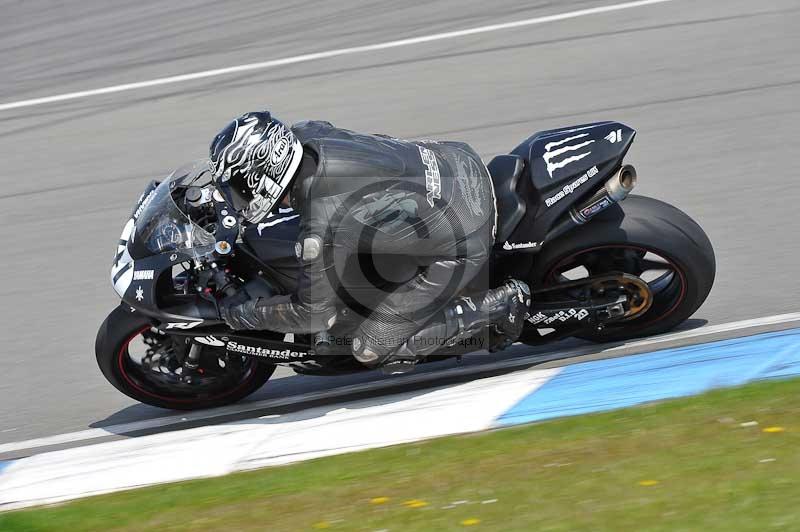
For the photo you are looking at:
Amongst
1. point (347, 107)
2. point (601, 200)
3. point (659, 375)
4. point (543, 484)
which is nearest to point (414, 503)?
point (543, 484)

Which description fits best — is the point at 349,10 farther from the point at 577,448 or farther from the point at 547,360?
the point at 577,448

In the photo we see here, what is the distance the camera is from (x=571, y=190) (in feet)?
18.5

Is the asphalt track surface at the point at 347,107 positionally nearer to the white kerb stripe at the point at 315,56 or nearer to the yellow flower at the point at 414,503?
the white kerb stripe at the point at 315,56

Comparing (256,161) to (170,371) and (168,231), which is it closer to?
(168,231)

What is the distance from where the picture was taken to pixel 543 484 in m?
4.48

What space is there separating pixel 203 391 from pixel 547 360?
1.92 metres

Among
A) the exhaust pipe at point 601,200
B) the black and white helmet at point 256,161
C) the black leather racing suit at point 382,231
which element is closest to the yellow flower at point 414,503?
the black leather racing suit at point 382,231

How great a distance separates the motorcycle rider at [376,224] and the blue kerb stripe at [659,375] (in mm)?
468

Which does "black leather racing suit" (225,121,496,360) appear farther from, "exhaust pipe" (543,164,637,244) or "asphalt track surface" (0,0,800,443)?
"asphalt track surface" (0,0,800,443)

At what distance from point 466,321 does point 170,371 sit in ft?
5.57

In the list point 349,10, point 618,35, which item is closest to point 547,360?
point 618,35

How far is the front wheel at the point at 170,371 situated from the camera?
5922 mm

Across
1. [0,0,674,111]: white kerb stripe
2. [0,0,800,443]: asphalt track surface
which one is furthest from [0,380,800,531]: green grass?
[0,0,674,111]: white kerb stripe

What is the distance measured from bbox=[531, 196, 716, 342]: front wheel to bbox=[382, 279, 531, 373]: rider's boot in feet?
0.83
